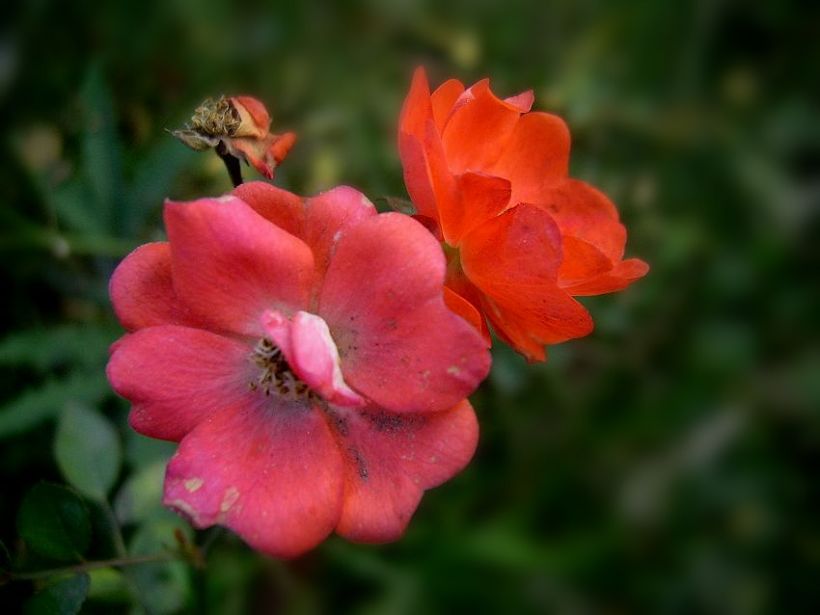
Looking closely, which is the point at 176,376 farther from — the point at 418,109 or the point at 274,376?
the point at 418,109

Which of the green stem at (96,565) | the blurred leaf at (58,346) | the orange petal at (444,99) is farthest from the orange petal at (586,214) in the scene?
the blurred leaf at (58,346)

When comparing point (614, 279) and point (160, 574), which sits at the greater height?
point (614, 279)

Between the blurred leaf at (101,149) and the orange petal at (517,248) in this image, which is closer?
the orange petal at (517,248)

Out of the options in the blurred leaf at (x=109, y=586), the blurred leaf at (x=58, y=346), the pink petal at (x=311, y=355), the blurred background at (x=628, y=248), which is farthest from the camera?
the blurred background at (x=628, y=248)

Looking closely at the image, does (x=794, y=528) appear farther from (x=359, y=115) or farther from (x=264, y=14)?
(x=264, y=14)

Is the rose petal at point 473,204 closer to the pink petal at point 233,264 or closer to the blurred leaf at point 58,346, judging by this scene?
the pink petal at point 233,264

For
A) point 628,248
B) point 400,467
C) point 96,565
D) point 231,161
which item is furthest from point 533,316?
point 628,248

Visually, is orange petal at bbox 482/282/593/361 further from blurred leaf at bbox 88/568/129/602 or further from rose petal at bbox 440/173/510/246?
blurred leaf at bbox 88/568/129/602

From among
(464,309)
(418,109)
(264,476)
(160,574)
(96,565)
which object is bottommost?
(160,574)
